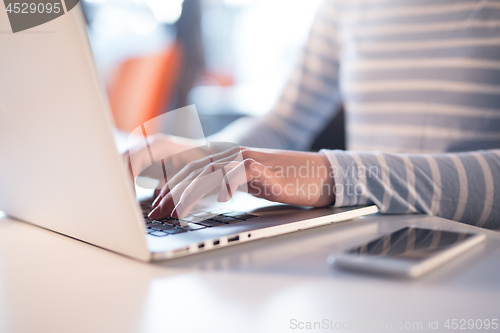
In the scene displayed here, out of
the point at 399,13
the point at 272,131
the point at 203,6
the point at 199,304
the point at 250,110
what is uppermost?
the point at 203,6

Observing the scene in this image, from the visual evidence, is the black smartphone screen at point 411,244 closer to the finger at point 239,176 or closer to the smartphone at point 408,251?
the smartphone at point 408,251

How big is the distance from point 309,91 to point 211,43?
10.2ft

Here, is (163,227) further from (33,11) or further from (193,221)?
(33,11)

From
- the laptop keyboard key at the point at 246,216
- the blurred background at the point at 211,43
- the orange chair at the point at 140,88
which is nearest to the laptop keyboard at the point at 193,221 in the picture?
the laptop keyboard key at the point at 246,216

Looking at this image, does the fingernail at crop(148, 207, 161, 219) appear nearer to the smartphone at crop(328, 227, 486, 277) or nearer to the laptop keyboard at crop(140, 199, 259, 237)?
the laptop keyboard at crop(140, 199, 259, 237)

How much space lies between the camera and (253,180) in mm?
521

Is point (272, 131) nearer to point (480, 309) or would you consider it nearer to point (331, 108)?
point (331, 108)

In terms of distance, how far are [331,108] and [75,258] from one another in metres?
1.01

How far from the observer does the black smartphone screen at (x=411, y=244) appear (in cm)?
36

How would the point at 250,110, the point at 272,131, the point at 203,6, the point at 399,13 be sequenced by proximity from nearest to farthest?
the point at 399,13, the point at 272,131, the point at 250,110, the point at 203,6

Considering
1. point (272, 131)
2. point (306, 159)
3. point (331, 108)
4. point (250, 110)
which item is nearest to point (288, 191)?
point (306, 159)

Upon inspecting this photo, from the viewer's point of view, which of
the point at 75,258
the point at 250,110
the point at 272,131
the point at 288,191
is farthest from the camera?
the point at 250,110

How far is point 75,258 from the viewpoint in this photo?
1.29 ft
